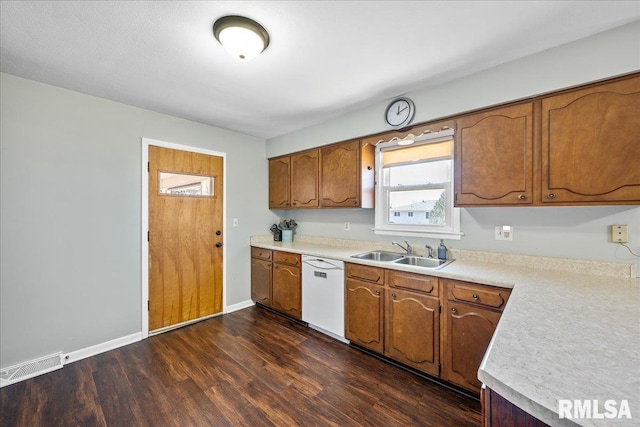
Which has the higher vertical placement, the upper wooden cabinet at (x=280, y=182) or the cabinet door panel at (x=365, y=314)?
the upper wooden cabinet at (x=280, y=182)

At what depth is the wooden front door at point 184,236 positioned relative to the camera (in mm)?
2770

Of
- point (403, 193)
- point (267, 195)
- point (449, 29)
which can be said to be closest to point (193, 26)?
point (449, 29)

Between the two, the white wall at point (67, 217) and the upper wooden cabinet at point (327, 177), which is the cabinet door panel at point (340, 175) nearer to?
the upper wooden cabinet at point (327, 177)

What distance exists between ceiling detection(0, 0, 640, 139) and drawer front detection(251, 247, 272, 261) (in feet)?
6.14

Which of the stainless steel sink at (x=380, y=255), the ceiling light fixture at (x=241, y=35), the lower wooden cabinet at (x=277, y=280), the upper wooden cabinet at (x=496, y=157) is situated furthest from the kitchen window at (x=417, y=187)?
the ceiling light fixture at (x=241, y=35)

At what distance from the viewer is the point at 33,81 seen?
2107 millimetres

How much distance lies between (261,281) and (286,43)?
2.76 m

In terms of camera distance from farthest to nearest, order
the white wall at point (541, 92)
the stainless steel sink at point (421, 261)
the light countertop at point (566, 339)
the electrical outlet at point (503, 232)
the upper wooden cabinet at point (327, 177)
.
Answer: the upper wooden cabinet at point (327, 177) → the stainless steel sink at point (421, 261) → the electrical outlet at point (503, 232) → the white wall at point (541, 92) → the light countertop at point (566, 339)

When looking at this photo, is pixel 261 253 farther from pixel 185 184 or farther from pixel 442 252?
pixel 442 252

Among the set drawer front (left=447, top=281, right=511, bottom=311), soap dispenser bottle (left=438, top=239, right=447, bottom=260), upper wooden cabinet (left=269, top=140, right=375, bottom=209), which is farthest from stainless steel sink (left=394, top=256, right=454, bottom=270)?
upper wooden cabinet (left=269, top=140, right=375, bottom=209)

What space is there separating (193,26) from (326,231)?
100 inches

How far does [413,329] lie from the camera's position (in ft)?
6.70

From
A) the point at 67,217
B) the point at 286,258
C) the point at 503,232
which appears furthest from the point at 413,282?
the point at 67,217

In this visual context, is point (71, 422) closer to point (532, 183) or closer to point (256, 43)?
point (256, 43)
